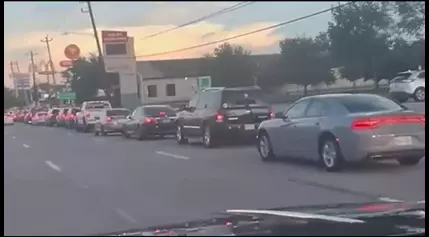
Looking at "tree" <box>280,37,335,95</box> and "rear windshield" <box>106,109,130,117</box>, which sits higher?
"tree" <box>280,37,335,95</box>

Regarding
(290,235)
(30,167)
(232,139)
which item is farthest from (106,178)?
(290,235)

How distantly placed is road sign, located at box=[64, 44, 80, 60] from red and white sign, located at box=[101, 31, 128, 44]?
1.18 ft

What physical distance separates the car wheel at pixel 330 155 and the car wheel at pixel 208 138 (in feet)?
21.3

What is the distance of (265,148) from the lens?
54.7ft

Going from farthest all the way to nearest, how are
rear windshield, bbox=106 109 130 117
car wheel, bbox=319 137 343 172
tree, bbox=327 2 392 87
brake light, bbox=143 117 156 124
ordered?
brake light, bbox=143 117 156 124 → tree, bbox=327 2 392 87 → rear windshield, bbox=106 109 130 117 → car wheel, bbox=319 137 343 172

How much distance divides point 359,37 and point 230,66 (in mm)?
3468

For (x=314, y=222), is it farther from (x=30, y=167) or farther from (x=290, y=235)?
(x=30, y=167)

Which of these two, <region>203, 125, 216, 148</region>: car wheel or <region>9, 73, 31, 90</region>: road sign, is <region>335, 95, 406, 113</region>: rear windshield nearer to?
<region>9, 73, 31, 90</region>: road sign

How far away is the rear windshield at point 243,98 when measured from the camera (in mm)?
19122

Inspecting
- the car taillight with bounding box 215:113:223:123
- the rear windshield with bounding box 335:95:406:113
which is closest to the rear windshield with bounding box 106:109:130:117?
the car taillight with bounding box 215:113:223:123

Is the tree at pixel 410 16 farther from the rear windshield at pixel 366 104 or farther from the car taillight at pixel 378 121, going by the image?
the car taillight at pixel 378 121

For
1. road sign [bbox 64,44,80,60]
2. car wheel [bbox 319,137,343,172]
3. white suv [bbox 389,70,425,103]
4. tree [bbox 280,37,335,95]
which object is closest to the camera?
road sign [bbox 64,44,80,60]

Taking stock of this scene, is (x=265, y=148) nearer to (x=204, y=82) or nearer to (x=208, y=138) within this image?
(x=204, y=82)

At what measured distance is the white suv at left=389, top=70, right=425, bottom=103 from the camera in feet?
83.1
